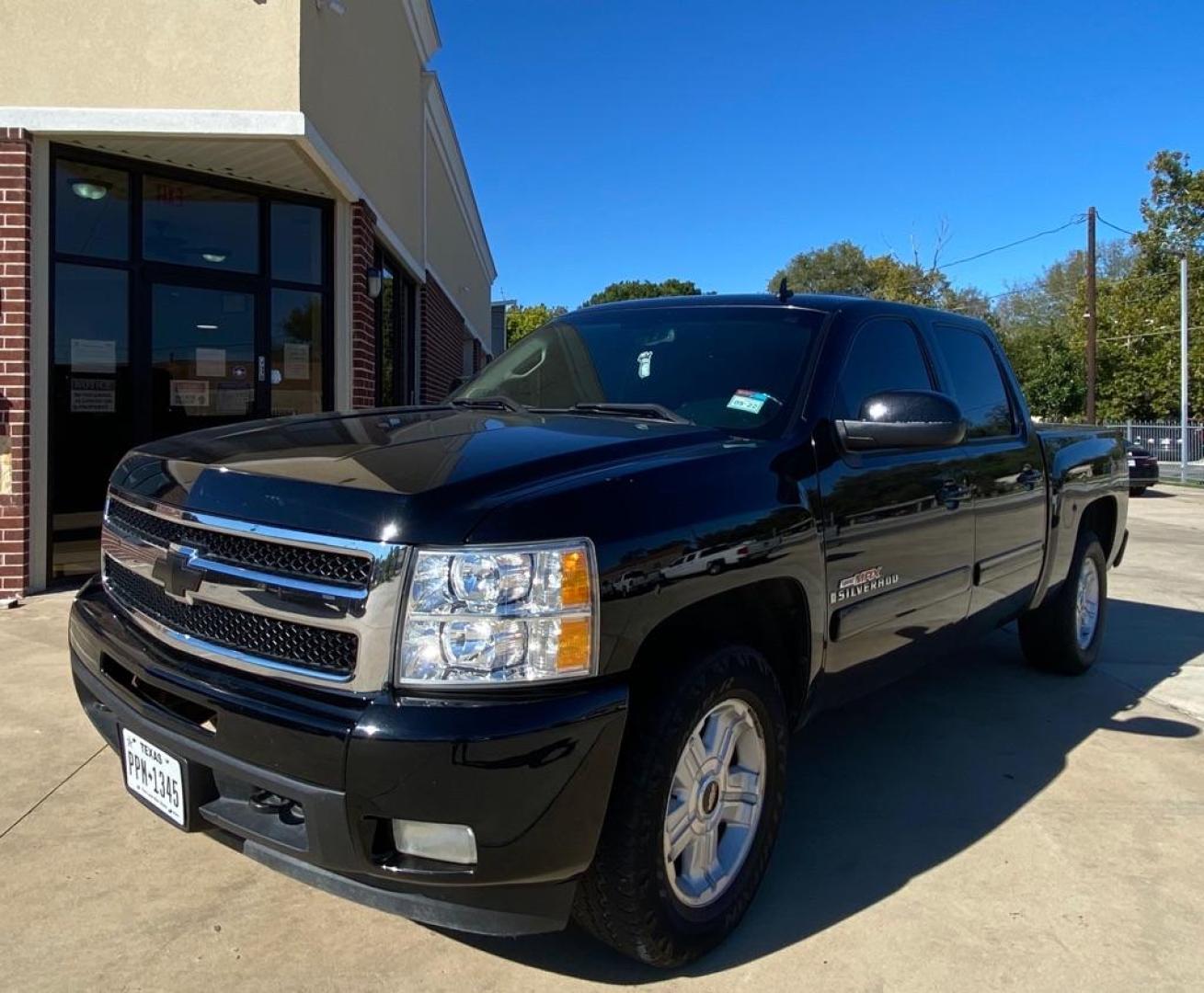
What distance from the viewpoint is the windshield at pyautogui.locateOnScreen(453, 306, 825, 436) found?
3209 millimetres

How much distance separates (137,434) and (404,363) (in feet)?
17.7

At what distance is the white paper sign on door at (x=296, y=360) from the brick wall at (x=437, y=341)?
3.12m

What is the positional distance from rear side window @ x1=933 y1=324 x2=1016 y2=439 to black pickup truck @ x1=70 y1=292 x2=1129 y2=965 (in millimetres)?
845

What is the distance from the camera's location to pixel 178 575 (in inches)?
94.7

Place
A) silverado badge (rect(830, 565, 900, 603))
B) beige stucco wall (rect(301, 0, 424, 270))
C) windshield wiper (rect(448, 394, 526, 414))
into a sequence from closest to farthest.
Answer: silverado badge (rect(830, 565, 900, 603))
windshield wiper (rect(448, 394, 526, 414))
beige stucco wall (rect(301, 0, 424, 270))

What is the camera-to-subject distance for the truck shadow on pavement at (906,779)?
2.71 m

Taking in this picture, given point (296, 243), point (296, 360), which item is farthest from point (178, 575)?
point (296, 243)

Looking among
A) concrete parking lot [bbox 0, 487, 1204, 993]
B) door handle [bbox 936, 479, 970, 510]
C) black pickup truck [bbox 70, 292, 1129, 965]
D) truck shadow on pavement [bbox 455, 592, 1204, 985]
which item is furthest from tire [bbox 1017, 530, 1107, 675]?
Answer: black pickup truck [bbox 70, 292, 1129, 965]

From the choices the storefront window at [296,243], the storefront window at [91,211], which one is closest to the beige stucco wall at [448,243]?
the storefront window at [296,243]

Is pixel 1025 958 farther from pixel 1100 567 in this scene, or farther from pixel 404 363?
pixel 404 363

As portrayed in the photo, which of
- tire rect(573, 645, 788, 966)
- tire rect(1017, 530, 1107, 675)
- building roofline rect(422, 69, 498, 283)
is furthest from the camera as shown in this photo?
building roofline rect(422, 69, 498, 283)

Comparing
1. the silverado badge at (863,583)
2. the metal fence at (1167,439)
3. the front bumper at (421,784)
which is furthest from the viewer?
the metal fence at (1167,439)

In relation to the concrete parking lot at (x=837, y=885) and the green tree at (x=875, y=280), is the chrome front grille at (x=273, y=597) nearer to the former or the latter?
the concrete parking lot at (x=837, y=885)

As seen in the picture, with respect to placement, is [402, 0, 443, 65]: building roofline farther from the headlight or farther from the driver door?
the headlight
